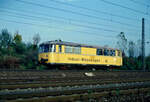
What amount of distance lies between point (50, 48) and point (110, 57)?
875 cm

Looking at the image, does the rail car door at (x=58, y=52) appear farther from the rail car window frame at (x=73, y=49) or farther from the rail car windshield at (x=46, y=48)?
the rail car window frame at (x=73, y=49)

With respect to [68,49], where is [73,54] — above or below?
below

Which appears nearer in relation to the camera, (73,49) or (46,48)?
(46,48)

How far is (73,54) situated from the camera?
2139 cm

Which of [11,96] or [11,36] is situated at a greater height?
[11,36]

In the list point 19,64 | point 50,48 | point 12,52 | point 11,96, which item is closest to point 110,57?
point 50,48

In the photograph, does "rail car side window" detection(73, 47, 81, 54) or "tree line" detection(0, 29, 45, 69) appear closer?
"rail car side window" detection(73, 47, 81, 54)

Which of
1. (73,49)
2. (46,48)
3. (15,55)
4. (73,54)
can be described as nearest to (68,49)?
(73,49)

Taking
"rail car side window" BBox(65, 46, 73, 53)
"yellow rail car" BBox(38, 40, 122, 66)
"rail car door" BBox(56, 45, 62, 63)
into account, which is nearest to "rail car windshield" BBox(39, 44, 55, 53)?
"yellow rail car" BBox(38, 40, 122, 66)

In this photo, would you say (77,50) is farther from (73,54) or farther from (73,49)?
(73,54)

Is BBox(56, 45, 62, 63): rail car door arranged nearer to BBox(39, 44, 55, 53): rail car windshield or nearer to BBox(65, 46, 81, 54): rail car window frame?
BBox(39, 44, 55, 53): rail car windshield

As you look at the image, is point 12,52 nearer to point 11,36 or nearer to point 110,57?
point 11,36

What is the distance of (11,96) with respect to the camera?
636 centimetres

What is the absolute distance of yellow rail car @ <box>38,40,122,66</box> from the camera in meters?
20.2
